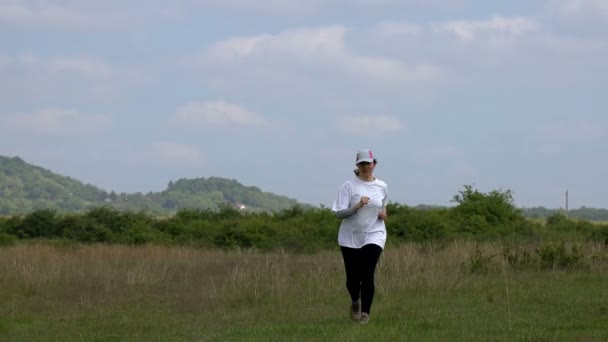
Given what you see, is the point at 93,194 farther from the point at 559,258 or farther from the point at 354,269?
the point at 354,269

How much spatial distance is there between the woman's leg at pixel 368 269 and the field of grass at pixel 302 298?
0.41 m

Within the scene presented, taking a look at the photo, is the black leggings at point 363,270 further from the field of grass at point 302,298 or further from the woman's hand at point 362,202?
the woman's hand at point 362,202

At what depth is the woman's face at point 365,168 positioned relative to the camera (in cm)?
1210

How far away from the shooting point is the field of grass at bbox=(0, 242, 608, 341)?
458 inches

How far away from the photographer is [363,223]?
12.1 m

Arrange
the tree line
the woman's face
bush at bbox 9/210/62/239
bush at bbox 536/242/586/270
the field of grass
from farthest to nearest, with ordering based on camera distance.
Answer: bush at bbox 9/210/62/239 → the tree line → bush at bbox 536/242/586/270 → the woman's face → the field of grass

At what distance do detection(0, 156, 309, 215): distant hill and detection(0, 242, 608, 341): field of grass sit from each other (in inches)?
4432

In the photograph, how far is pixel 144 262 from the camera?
2298cm

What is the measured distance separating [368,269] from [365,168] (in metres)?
1.23

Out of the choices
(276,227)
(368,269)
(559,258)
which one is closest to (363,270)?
(368,269)

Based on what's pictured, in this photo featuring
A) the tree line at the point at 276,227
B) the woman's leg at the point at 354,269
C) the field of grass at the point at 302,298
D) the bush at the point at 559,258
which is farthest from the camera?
the tree line at the point at 276,227

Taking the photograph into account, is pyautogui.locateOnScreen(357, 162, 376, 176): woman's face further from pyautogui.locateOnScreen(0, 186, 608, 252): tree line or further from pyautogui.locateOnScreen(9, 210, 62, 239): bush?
pyautogui.locateOnScreen(9, 210, 62, 239): bush

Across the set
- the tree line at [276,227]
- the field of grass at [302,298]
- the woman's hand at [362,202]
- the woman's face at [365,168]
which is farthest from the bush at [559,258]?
the tree line at [276,227]

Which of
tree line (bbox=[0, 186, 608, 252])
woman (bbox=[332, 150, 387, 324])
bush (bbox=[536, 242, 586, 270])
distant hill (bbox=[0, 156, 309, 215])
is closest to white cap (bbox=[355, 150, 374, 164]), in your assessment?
woman (bbox=[332, 150, 387, 324])
